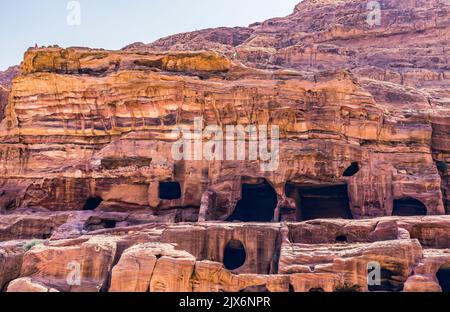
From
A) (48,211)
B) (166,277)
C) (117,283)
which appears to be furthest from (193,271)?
(48,211)

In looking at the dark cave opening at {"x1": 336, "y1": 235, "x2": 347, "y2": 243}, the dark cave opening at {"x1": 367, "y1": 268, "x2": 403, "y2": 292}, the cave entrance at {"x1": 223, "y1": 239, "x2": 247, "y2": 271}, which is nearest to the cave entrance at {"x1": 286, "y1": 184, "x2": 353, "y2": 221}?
the cave entrance at {"x1": 223, "y1": 239, "x2": 247, "y2": 271}

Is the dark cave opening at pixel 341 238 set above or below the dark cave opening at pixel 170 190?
below

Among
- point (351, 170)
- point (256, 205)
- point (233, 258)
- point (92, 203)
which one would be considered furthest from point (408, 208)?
point (92, 203)

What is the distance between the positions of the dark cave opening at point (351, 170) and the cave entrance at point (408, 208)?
266cm

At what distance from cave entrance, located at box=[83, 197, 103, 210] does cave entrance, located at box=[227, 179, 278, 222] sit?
7632 mm

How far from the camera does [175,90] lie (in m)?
29.3

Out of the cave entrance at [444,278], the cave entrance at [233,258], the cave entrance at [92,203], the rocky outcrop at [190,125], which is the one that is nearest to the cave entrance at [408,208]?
the rocky outcrop at [190,125]

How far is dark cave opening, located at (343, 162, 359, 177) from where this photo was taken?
29391 mm

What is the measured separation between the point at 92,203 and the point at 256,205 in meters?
9.43

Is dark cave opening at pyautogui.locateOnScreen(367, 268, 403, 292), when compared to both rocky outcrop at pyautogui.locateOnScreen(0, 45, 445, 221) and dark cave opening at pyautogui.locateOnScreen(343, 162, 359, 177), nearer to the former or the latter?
rocky outcrop at pyautogui.locateOnScreen(0, 45, 445, 221)

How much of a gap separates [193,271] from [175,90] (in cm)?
1313

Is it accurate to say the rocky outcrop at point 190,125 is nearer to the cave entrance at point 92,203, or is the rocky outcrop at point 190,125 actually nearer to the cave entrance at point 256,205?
the cave entrance at point 92,203

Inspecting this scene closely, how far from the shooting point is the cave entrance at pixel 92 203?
97.9ft

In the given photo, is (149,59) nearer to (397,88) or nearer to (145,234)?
(145,234)
